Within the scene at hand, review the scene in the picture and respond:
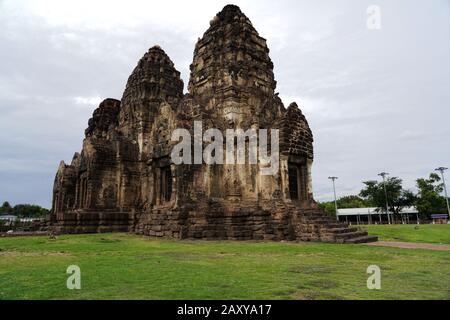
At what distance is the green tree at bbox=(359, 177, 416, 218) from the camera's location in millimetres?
55906

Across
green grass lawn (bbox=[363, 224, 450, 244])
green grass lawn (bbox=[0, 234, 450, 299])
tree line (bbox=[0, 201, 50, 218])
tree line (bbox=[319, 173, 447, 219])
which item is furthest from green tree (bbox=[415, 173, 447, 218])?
tree line (bbox=[0, 201, 50, 218])

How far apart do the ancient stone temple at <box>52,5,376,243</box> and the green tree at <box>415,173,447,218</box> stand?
1753 inches

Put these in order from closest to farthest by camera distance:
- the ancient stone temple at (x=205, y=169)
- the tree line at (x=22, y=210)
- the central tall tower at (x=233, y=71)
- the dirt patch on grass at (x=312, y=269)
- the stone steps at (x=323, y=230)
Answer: the dirt patch on grass at (x=312, y=269) < the stone steps at (x=323, y=230) < the ancient stone temple at (x=205, y=169) < the central tall tower at (x=233, y=71) < the tree line at (x=22, y=210)

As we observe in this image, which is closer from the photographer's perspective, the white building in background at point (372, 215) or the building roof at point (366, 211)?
the white building in background at point (372, 215)

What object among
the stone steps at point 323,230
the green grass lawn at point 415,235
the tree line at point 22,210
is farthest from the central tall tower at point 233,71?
the tree line at point 22,210

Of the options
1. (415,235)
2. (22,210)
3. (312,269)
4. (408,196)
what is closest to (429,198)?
(408,196)

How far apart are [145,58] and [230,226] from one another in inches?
625

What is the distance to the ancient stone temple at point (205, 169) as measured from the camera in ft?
47.8

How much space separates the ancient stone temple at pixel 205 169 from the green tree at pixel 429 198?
4452cm

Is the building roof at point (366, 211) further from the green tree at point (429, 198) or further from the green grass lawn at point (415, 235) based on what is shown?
the green grass lawn at point (415, 235)

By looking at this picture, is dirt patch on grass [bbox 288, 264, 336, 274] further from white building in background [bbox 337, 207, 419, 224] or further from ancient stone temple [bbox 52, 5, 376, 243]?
white building in background [bbox 337, 207, 419, 224]

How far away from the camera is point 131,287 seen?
4.86 m
